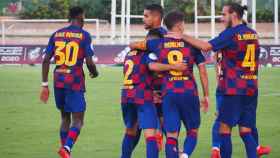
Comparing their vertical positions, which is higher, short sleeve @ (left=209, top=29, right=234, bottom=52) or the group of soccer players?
short sleeve @ (left=209, top=29, right=234, bottom=52)

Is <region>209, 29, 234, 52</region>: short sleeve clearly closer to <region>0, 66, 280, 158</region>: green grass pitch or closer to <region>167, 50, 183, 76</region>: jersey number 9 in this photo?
<region>167, 50, 183, 76</region>: jersey number 9

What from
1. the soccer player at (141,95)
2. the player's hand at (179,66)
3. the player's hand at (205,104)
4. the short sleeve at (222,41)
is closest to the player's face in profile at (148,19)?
the soccer player at (141,95)

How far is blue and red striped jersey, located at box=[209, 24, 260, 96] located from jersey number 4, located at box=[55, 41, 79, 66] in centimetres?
234

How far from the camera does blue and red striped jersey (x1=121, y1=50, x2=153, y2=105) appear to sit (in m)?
12.0

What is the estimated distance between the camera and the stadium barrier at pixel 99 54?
38.9 metres

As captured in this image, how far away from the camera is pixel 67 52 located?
1349cm

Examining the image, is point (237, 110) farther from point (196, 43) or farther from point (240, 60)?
point (196, 43)

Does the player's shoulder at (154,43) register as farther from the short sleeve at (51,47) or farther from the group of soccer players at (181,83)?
the short sleeve at (51,47)

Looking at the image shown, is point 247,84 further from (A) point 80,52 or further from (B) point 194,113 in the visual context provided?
(A) point 80,52

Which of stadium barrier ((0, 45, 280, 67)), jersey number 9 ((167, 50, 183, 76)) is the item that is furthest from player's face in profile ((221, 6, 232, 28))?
stadium barrier ((0, 45, 280, 67))

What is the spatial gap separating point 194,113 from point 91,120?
7.14 meters

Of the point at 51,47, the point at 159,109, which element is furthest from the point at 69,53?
the point at 159,109

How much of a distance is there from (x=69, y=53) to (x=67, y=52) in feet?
0.11

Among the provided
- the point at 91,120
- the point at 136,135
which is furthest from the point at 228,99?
the point at 91,120
